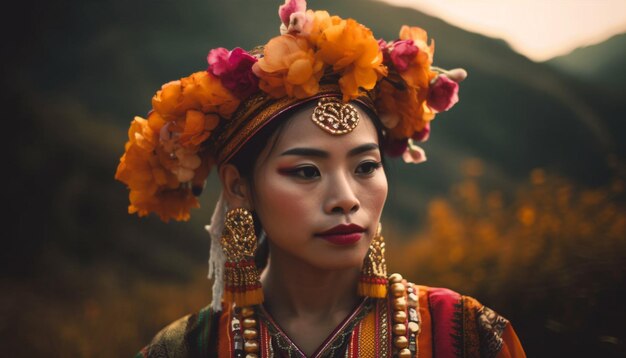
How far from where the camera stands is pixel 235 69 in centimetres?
209

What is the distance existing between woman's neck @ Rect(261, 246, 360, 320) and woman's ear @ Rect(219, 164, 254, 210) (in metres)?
0.26

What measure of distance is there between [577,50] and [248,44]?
2161mm

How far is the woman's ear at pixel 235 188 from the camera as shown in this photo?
7.36ft

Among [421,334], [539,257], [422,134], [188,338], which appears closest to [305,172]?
[422,134]

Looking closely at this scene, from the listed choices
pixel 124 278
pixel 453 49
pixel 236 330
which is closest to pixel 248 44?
pixel 453 49

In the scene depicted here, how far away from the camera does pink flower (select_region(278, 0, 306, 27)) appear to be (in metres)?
2.06

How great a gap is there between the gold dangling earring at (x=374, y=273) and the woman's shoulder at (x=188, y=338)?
2.10 feet

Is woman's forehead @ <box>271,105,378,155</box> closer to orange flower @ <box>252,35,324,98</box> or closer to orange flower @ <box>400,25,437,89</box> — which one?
orange flower @ <box>252,35,324,98</box>

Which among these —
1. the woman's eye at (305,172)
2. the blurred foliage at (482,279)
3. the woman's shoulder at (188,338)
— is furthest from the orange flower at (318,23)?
the blurred foliage at (482,279)

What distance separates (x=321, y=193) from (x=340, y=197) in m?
0.08

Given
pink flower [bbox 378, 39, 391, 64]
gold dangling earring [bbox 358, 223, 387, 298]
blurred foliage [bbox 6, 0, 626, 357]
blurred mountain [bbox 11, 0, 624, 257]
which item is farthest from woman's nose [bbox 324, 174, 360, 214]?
blurred mountain [bbox 11, 0, 624, 257]

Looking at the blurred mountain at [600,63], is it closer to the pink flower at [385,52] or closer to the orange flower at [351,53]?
the pink flower at [385,52]

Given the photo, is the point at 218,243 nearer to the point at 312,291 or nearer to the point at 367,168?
the point at 312,291

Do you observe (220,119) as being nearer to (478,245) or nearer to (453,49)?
(478,245)
